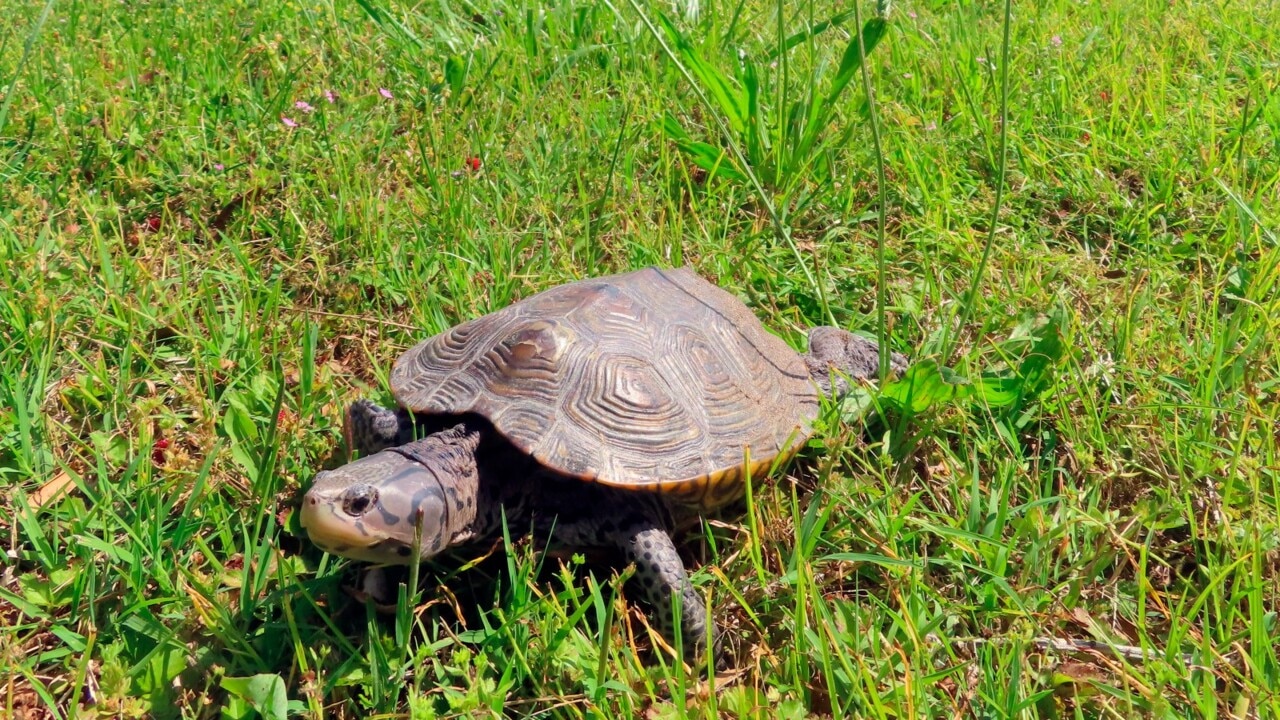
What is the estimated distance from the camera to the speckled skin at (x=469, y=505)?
1.90 m

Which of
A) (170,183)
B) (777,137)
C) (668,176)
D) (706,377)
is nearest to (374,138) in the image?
(170,183)

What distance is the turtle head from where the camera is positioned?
185 centimetres

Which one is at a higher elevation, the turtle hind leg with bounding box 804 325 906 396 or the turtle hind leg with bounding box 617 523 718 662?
the turtle hind leg with bounding box 804 325 906 396

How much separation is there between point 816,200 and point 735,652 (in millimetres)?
2163

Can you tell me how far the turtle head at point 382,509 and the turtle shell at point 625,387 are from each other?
0.25 m

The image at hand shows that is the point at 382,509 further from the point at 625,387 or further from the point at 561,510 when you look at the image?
the point at 625,387

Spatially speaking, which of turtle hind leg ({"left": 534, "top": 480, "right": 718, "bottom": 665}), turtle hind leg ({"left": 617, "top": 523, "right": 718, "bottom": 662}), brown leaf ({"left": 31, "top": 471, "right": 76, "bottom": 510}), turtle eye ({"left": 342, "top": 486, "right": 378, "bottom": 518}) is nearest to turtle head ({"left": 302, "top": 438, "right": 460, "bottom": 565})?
turtle eye ({"left": 342, "top": 486, "right": 378, "bottom": 518})

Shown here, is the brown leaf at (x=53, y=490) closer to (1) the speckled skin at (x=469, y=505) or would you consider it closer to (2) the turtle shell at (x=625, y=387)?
(1) the speckled skin at (x=469, y=505)

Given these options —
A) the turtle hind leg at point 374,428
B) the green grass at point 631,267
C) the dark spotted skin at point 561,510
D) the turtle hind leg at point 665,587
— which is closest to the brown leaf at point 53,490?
the green grass at point 631,267

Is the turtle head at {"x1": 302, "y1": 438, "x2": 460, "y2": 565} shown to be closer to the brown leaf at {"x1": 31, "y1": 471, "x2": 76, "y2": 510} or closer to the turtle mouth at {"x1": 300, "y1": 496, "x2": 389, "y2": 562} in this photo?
the turtle mouth at {"x1": 300, "y1": 496, "x2": 389, "y2": 562}

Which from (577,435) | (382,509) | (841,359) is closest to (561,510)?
(577,435)

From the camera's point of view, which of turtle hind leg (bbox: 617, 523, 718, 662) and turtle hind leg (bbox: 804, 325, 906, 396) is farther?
turtle hind leg (bbox: 804, 325, 906, 396)

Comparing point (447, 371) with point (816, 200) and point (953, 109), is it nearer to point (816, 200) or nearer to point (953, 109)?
point (816, 200)

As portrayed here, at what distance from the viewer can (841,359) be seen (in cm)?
291
